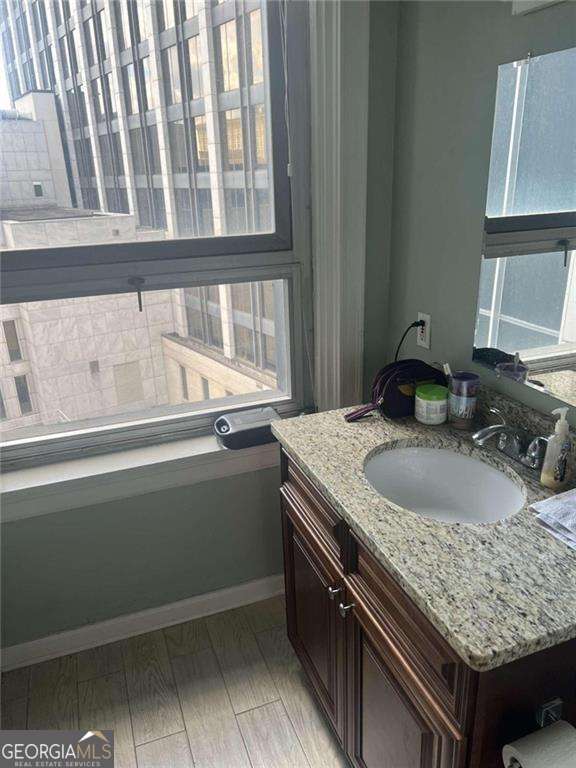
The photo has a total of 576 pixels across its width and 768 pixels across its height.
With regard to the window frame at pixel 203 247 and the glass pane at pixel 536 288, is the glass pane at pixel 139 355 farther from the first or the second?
the glass pane at pixel 536 288

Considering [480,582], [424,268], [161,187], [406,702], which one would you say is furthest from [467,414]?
[161,187]

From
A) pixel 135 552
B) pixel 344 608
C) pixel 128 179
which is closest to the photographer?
pixel 344 608

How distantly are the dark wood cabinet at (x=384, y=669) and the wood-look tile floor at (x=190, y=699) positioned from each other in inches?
6.1

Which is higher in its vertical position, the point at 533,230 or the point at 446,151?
the point at 446,151

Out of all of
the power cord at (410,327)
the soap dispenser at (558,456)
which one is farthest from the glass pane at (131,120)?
the soap dispenser at (558,456)

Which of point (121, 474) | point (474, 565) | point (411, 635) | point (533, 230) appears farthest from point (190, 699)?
point (533, 230)

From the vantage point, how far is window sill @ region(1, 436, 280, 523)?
1654 mm

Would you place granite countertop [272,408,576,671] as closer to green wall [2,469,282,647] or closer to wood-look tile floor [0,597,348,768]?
green wall [2,469,282,647]

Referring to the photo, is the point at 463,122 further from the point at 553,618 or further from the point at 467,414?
the point at 553,618

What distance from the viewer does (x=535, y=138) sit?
125 cm

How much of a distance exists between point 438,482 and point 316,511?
12.8 inches

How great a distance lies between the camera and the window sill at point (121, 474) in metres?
1.65

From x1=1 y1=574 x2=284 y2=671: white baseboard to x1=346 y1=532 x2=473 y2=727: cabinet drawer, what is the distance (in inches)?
37.5

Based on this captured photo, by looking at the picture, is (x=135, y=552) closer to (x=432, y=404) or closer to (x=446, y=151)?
(x=432, y=404)
